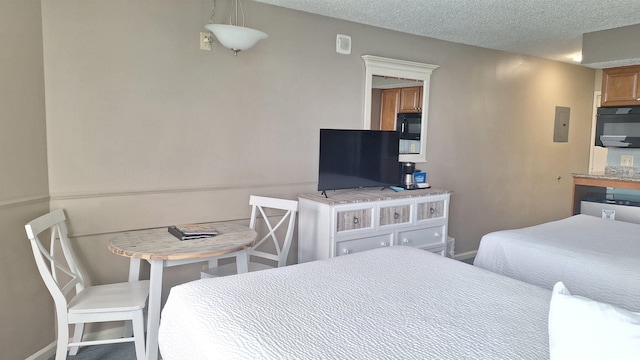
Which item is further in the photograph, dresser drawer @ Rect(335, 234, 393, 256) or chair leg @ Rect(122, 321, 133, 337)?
→ dresser drawer @ Rect(335, 234, 393, 256)

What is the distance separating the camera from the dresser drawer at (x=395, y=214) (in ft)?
11.7

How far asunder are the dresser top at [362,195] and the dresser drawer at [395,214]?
0.30ft

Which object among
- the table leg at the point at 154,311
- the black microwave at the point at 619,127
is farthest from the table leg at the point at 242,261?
the black microwave at the point at 619,127

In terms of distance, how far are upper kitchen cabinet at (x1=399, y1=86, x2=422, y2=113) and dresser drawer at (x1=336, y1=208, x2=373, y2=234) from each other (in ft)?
4.08

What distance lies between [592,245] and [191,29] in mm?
3039

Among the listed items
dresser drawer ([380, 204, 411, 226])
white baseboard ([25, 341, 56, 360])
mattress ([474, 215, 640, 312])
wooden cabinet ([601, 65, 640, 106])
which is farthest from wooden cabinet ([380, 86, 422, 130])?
white baseboard ([25, 341, 56, 360])

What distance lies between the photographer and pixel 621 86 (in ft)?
15.6

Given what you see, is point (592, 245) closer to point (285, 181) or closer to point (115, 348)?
point (285, 181)

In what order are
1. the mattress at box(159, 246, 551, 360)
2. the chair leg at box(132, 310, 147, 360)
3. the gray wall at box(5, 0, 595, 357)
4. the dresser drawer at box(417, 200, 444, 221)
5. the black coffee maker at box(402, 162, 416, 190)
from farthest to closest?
the black coffee maker at box(402, 162, 416, 190), the dresser drawer at box(417, 200, 444, 221), the gray wall at box(5, 0, 595, 357), the chair leg at box(132, 310, 147, 360), the mattress at box(159, 246, 551, 360)

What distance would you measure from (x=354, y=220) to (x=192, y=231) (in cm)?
127

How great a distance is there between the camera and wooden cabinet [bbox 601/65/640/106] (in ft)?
15.2

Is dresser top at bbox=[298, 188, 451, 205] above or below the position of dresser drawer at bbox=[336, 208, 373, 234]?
above

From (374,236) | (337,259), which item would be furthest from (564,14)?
(337,259)

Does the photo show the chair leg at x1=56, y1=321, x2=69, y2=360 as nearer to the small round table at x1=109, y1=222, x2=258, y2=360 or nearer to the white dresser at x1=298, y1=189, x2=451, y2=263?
the small round table at x1=109, y1=222, x2=258, y2=360
